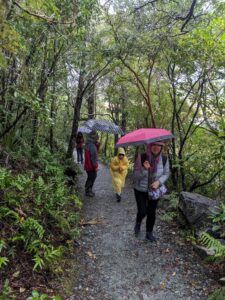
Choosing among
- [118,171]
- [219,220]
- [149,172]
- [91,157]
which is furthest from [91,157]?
[219,220]

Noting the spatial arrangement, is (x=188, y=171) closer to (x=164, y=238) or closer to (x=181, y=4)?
(x=164, y=238)

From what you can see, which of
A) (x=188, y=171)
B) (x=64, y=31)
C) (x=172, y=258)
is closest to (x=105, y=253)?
(x=172, y=258)

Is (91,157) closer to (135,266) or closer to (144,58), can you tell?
(144,58)

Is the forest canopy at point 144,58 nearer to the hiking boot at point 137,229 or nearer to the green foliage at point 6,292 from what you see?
the hiking boot at point 137,229

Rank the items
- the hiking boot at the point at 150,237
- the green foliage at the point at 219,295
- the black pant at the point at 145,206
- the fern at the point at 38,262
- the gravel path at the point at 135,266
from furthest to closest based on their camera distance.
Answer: the hiking boot at the point at 150,237 → the black pant at the point at 145,206 → the gravel path at the point at 135,266 → the fern at the point at 38,262 → the green foliage at the point at 219,295

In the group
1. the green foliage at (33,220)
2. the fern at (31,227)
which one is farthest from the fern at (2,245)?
the fern at (31,227)

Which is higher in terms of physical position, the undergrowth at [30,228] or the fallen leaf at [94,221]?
the undergrowth at [30,228]

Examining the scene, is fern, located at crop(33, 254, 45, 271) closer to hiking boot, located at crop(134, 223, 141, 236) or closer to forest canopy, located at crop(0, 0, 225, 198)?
hiking boot, located at crop(134, 223, 141, 236)

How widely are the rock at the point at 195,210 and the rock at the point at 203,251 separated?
62 cm

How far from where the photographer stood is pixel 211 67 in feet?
22.6

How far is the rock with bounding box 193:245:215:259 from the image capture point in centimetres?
473

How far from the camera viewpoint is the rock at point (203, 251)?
4730 mm

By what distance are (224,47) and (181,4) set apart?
6.47 feet

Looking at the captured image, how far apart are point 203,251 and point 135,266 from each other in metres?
1.30
